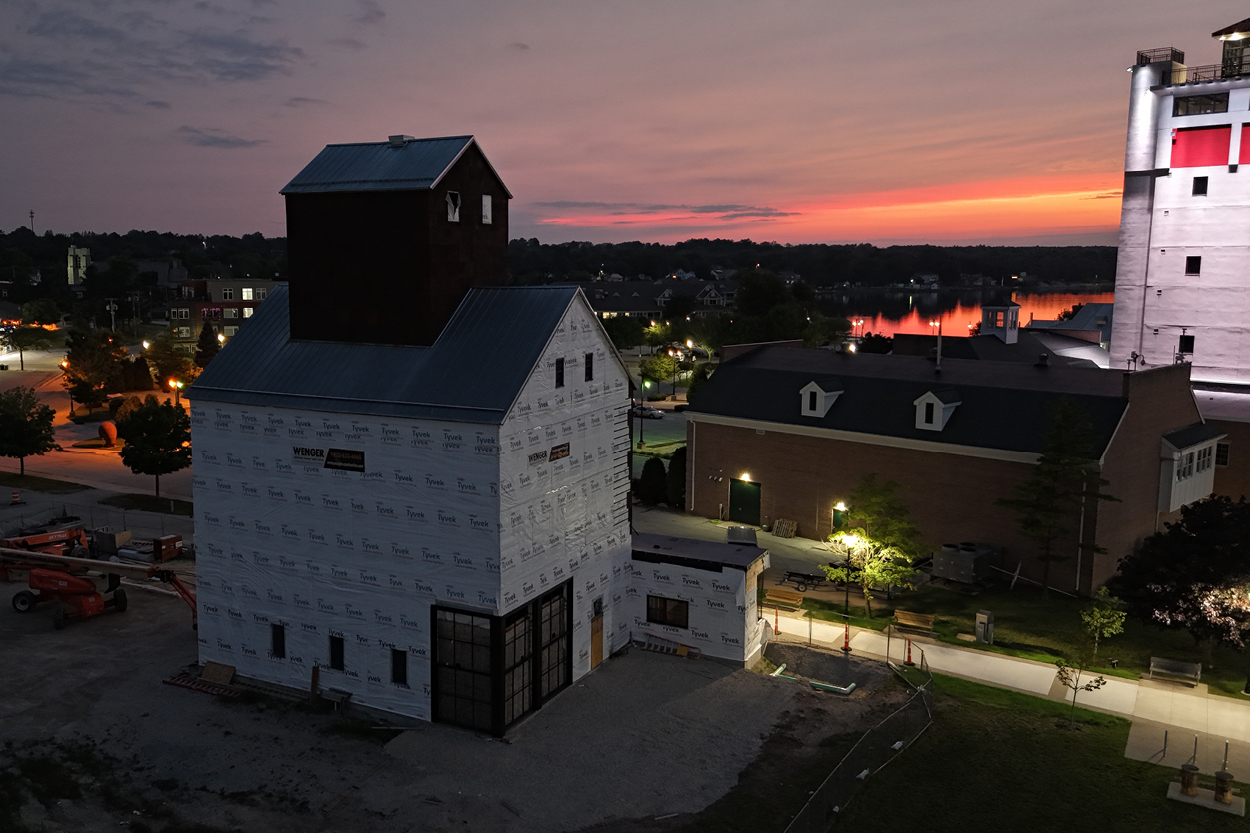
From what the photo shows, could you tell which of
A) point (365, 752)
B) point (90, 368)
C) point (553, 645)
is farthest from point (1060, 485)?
point (90, 368)

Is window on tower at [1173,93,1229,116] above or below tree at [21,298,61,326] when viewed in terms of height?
above

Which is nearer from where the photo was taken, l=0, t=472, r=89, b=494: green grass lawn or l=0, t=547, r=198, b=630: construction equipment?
l=0, t=547, r=198, b=630: construction equipment

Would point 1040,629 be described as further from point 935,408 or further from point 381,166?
point 381,166

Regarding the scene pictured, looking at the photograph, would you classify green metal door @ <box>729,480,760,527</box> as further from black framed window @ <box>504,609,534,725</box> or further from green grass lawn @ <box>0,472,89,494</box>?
green grass lawn @ <box>0,472,89,494</box>

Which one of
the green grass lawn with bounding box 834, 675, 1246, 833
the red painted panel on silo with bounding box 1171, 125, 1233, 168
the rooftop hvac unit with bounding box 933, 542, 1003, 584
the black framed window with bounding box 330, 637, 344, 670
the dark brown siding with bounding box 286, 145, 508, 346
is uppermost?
the red painted panel on silo with bounding box 1171, 125, 1233, 168

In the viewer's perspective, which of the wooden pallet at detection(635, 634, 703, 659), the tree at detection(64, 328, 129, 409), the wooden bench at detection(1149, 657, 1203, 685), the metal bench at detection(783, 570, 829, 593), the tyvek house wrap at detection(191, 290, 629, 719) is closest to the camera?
the tyvek house wrap at detection(191, 290, 629, 719)

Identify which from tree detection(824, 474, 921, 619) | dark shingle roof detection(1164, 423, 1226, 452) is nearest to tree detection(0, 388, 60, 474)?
tree detection(824, 474, 921, 619)

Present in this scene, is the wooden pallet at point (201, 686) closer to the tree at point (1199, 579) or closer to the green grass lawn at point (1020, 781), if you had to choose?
the green grass lawn at point (1020, 781)

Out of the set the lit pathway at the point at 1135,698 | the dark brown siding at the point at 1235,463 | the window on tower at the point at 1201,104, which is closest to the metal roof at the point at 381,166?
the lit pathway at the point at 1135,698
